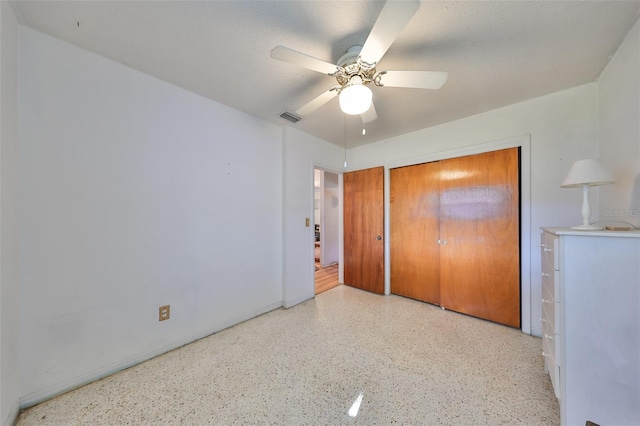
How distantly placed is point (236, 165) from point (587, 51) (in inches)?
117

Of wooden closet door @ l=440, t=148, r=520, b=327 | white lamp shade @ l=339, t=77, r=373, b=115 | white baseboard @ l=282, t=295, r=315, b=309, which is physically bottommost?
white baseboard @ l=282, t=295, r=315, b=309

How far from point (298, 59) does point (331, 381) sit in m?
2.10

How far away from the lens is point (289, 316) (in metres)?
2.56

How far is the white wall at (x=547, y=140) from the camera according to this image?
1938 millimetres

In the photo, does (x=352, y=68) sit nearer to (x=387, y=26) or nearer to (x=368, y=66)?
(x=368, y=66)

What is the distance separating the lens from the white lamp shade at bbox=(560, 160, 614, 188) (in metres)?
1.28

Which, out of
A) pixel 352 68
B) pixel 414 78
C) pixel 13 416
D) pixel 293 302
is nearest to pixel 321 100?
pixel 352 68

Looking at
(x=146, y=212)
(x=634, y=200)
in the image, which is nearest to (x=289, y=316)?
(x=146, y=212)

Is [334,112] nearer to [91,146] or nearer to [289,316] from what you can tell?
[91,146]

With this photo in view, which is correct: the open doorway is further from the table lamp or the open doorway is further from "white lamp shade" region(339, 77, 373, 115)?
the table lamp

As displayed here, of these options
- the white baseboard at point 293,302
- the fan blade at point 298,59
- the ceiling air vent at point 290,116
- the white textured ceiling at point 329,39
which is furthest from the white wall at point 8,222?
the white baseboard at point 293,302

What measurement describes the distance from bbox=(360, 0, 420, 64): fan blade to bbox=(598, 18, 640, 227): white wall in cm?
152

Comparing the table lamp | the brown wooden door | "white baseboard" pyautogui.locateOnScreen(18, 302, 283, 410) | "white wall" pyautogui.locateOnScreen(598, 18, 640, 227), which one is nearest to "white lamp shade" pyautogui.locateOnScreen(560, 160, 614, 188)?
the table lamp

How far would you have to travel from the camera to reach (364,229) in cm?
343
